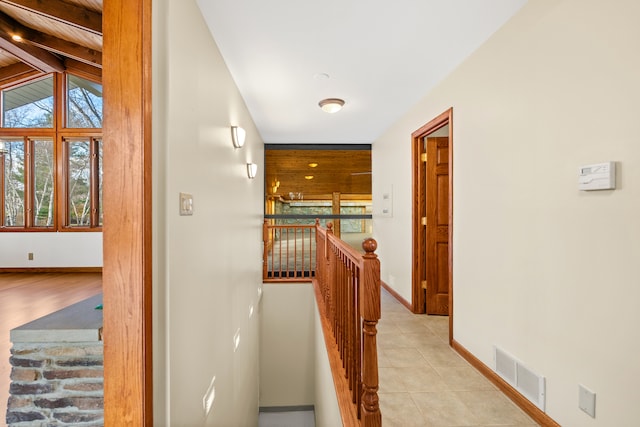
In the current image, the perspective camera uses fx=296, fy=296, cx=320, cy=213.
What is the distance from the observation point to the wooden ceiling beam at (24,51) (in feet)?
12.6

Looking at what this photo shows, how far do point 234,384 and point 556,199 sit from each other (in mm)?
2957

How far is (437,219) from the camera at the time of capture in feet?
11.5

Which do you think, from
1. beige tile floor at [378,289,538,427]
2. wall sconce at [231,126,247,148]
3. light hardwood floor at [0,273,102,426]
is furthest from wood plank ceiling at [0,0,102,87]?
beige tile floor at [378,289,538,427]

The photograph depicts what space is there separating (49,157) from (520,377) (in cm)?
692

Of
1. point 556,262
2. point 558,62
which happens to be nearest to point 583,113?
point 558,62

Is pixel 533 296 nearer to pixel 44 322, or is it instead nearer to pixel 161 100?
pixel 161 100

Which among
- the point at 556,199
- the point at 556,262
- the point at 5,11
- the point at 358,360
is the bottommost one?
the point at 358,360

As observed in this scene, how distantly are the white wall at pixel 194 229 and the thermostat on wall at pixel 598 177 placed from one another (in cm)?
201

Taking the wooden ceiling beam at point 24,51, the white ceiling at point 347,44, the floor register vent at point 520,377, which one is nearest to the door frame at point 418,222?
the white ceiling at point 347,44

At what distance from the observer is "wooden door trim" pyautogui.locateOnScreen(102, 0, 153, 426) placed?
3.83 ft

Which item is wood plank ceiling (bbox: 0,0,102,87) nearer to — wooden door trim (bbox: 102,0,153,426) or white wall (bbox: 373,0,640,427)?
wooden door trim (bbox: 102,0,153,426)

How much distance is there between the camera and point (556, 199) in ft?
5.32

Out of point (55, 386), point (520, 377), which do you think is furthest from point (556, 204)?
point (55, 386)

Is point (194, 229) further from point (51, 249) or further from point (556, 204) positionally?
point (51, 249)
